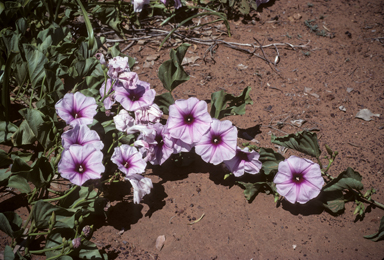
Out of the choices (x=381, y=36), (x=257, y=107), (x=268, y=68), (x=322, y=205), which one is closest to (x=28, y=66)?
(x=257, y=107)

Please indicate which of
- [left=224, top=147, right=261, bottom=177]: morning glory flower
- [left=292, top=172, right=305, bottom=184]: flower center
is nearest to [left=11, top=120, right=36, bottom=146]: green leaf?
[left=224, top=147, right=261, bottom=177]: morning glory flower

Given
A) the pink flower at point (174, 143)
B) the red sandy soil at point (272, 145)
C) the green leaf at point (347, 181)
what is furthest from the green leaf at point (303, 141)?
the pink flower at point (174, 143)

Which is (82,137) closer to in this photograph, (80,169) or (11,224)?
(80,169)

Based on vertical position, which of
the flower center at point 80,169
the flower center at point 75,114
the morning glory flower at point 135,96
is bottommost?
the flower center at point 80,169

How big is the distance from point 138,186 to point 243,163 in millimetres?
722

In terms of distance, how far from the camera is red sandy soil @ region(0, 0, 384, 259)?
1.90 meters

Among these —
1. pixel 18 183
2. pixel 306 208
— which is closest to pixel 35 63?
pixel 18 183

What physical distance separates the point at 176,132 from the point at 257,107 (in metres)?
0.97

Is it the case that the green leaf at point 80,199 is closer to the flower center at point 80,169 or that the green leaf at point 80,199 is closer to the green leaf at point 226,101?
the flower center at point 80,169

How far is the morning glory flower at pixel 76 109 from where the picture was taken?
182cm

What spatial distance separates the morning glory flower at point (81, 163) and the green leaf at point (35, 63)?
2.78ft

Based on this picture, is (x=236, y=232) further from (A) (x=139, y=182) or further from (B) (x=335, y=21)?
(B) (x=335, y=21)

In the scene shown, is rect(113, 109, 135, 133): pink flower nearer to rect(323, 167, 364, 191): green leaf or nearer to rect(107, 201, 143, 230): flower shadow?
rect(107, 201, 143, 230): flower shadow

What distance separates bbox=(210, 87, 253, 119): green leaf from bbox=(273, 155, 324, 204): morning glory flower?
19.9 inches
